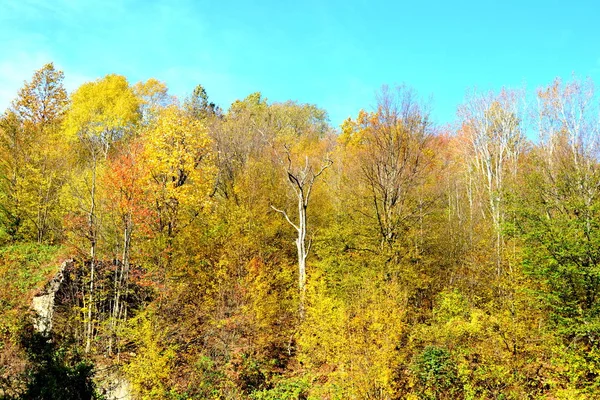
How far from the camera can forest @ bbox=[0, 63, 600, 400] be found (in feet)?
42.2

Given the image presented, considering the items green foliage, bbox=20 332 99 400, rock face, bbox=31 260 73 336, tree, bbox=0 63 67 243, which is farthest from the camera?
tree, bbox=0 63 67 243

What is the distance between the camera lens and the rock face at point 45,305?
16094mm

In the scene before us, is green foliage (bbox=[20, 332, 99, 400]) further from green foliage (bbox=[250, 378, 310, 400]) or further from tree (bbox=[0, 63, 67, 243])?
tree (bbox=[0, 63, 67, 243])

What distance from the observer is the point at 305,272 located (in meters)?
19.1

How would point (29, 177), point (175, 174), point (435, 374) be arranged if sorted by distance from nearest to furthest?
1. point (435, 374)
2. point (175, 174)
3. point (29, 177)

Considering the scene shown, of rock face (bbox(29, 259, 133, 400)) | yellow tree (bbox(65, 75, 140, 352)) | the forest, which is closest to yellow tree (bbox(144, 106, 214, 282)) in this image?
the forest

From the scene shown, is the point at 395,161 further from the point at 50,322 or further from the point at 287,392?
the point at 50,322

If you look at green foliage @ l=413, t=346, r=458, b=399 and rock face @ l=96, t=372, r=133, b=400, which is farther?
rock face @ l=96, t=372, r=133, b=400

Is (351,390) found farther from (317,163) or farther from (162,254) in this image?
(317,163)

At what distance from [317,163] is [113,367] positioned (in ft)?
67.4

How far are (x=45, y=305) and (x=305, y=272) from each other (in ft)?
35.9

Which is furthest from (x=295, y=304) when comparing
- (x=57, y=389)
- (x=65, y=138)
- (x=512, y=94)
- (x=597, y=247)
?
(x=65, y=138)

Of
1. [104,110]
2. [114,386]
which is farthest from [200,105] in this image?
[114,386]

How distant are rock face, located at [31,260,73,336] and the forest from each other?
0.54ft
